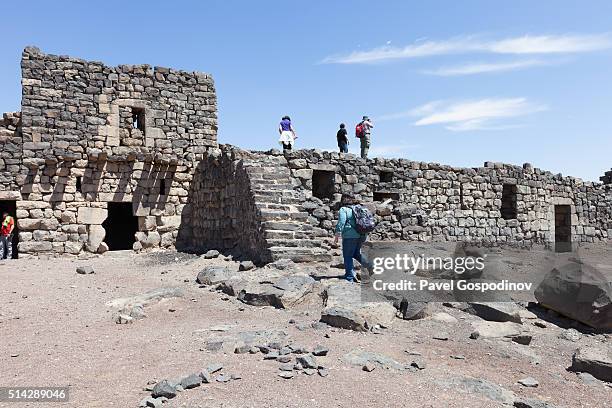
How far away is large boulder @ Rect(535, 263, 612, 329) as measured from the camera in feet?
22.8

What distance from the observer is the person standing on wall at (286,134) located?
13.6 meters

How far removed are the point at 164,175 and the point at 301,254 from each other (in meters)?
6.24

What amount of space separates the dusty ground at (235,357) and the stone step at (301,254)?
1.62 metres

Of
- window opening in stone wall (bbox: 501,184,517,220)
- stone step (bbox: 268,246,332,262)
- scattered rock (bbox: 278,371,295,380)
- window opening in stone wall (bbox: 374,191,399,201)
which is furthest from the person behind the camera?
window opening in stone wall (bbox: 501,184,517,220)

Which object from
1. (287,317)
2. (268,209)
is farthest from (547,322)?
(268,209)

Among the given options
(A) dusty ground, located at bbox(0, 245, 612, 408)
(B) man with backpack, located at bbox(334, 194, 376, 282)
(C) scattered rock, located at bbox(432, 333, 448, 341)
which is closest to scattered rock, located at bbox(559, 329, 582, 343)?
(A) dusty ground, located at bbox(0, 245, 612, 408)

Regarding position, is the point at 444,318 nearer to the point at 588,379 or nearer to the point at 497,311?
the point at 497,311

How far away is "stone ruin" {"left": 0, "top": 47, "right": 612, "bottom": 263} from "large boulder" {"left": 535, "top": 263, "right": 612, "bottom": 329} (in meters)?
5.24

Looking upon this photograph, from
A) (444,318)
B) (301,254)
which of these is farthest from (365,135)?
(444,318)

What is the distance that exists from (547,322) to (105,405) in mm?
6262

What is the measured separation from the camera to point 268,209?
32.7 ft

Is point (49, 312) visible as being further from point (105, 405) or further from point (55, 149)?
point (55, 149)

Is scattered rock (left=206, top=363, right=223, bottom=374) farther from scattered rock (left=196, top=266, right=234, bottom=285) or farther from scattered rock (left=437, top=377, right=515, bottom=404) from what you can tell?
scattered rock (left=196, top=266, right=234, bottom=285)

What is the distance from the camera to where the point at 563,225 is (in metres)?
17.8
